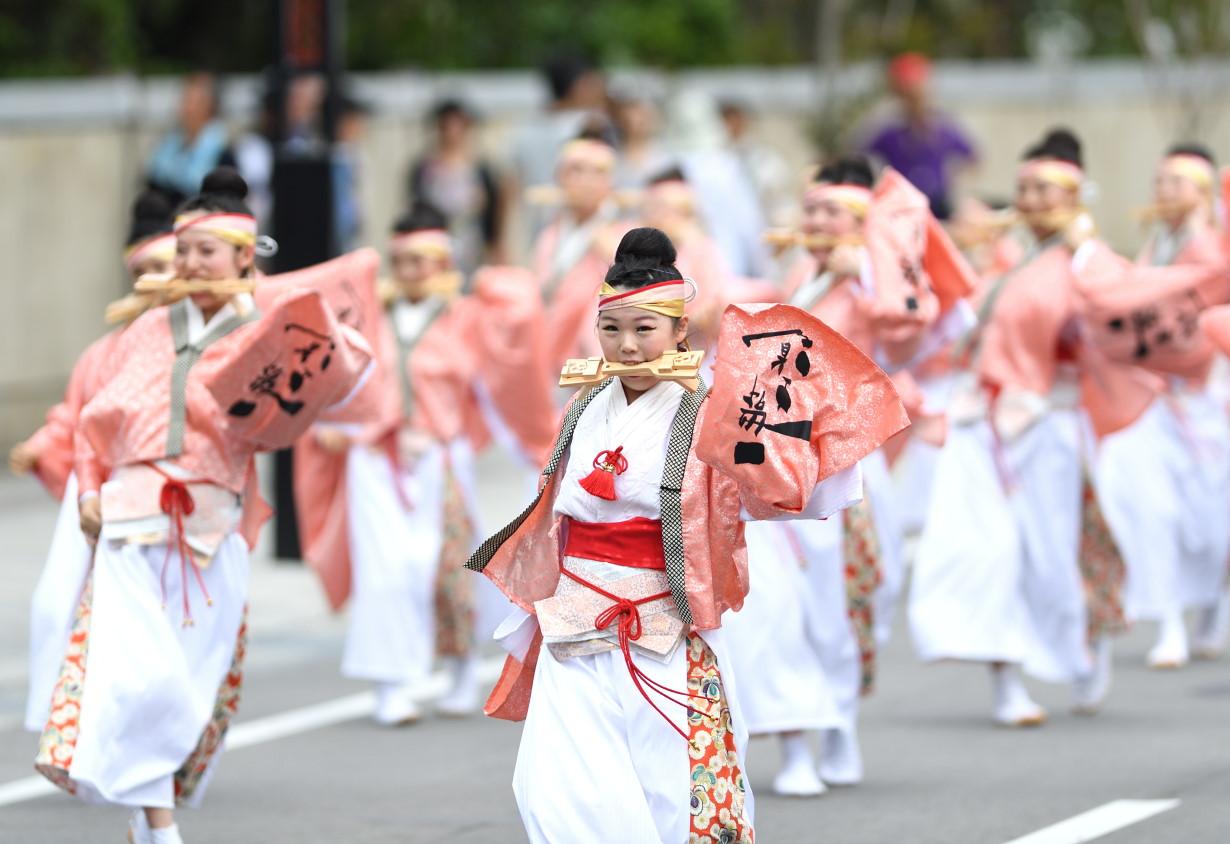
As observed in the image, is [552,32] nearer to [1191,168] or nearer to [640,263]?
[1191,168]

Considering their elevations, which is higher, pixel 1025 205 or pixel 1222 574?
pixel 1025 205

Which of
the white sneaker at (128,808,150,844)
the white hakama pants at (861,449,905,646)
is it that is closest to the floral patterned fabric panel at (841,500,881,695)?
the white hakama pants at (861,449,905,646)

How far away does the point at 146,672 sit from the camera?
653 centimetres

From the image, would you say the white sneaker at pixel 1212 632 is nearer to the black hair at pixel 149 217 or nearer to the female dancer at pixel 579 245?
the female dancer at pixel 579 245

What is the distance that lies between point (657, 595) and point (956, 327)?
9.19ft

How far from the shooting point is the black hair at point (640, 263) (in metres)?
5.52

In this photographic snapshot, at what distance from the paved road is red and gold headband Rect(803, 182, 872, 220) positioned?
76.6 inches

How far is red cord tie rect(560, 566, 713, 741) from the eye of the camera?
551 cm

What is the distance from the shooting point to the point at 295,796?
7.77 m

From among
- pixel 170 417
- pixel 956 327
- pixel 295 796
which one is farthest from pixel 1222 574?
pixel 170 417

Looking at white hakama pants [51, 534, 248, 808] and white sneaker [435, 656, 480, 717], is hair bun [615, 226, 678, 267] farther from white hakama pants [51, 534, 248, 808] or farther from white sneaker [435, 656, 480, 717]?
white sneaker [435, 656, 480, 717]

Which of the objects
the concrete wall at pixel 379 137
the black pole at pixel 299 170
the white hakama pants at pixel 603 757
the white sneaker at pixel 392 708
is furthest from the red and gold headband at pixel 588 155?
the concrete wall at pixel 379 137

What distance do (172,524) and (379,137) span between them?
11649 millimetres

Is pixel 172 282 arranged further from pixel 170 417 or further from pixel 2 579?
pixel 2 579
